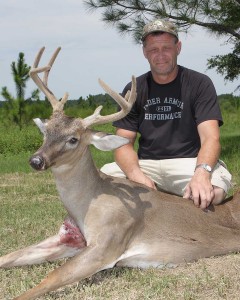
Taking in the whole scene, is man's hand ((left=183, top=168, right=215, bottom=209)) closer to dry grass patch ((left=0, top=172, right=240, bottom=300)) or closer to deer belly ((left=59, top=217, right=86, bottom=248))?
dry grass patch ((left=0, top=172, right=240, bottom=300))

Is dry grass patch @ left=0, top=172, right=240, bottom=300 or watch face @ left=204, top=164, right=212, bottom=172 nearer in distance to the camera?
dry grass patch @ left=0, top=172, right=240, bottom=300

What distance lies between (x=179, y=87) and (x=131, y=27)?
6799mm

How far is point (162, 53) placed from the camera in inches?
206

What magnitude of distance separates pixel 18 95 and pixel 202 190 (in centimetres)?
1524

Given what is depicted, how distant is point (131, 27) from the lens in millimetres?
11836

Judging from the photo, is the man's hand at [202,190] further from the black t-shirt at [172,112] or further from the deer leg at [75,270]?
the deer leg at [75,270]

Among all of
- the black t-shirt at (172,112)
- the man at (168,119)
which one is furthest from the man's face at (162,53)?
the black t-shirt at (172,112)

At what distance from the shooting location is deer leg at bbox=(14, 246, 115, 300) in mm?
3637

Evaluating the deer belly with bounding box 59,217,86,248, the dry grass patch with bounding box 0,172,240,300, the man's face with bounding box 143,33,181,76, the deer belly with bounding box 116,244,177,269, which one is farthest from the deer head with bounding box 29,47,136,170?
the man's face with bounding box 143,33,181,76

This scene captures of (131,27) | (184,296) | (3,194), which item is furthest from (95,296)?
(131,27)

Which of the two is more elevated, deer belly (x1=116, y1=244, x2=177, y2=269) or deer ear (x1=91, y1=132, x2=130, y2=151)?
deer ear (x1=91, y1=132, x2=130, y2=151)

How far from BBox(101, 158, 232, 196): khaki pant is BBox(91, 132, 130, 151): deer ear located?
1.21m

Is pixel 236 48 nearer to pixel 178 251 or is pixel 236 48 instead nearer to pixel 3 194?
pixel 3 194

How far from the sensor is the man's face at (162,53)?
523cm
